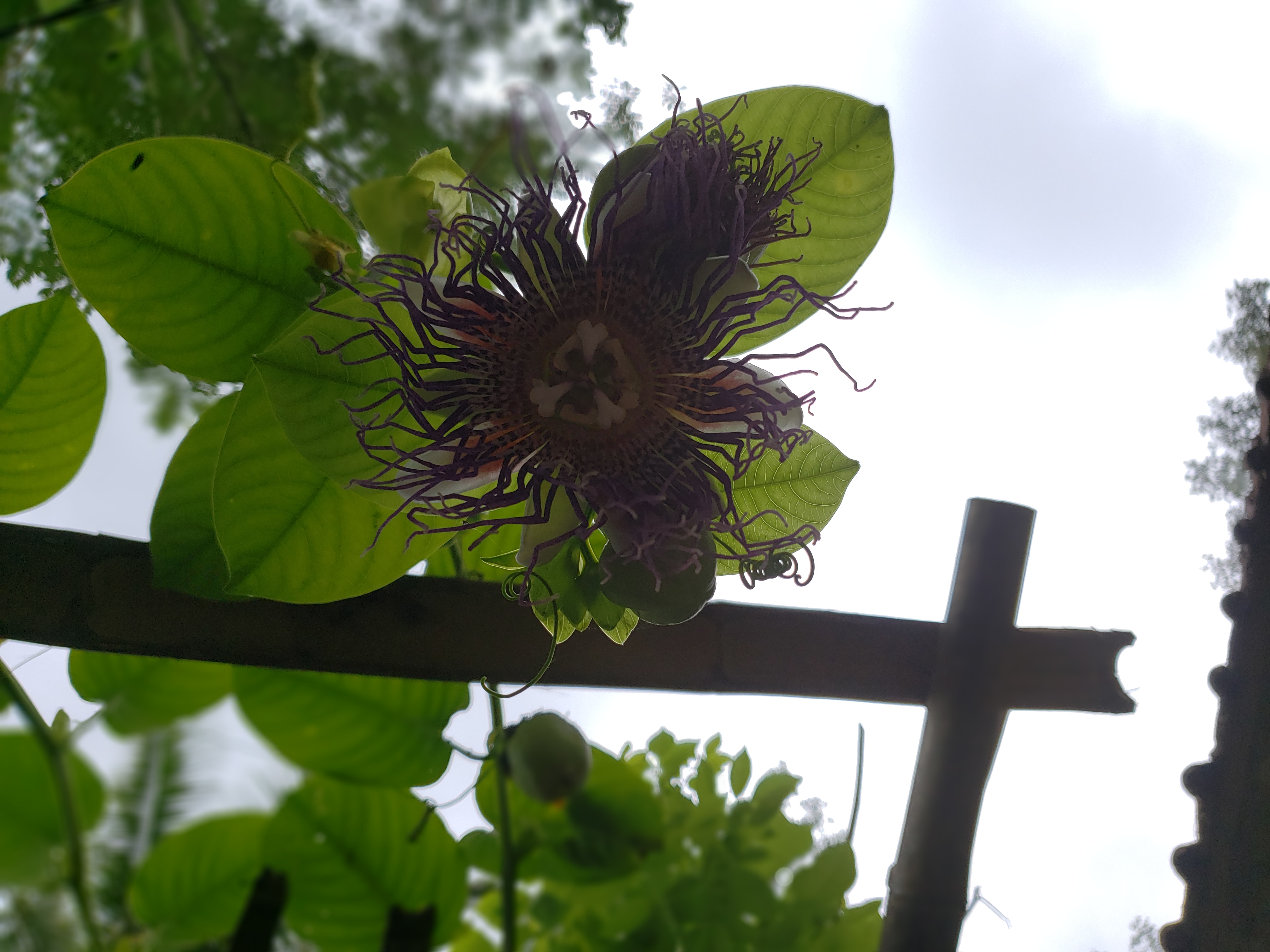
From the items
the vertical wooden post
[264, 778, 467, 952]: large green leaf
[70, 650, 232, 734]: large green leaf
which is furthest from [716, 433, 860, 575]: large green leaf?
[70, 650, 232, 734]: large green leaf

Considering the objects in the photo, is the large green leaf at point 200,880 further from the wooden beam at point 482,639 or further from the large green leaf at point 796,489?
the large green leaf at point 796,489

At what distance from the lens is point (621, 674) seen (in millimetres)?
506

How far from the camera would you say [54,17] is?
0.89 meters

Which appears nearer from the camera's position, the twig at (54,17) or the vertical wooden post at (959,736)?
the vertical wooden post at (959,736)

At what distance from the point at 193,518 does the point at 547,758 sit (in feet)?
0.82

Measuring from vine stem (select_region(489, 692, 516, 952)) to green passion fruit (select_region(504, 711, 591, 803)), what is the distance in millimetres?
26

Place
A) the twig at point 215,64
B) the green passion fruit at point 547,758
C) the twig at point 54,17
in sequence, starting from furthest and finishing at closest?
the twig at point 215,64
the twig at point 54,17
the green passion fruit at point 547,758

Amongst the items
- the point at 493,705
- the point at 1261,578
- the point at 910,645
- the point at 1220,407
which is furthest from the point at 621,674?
the point at 1220,407

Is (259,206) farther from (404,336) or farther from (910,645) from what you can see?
(910,645)

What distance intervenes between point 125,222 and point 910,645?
560mm

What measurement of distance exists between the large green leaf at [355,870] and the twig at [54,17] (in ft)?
3.09

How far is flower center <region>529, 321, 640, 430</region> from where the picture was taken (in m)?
0.43

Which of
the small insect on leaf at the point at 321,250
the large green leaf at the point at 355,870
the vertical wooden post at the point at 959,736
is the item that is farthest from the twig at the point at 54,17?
the vertical wooden post at the point at 959,736

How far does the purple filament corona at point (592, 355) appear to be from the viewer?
1.39ft
